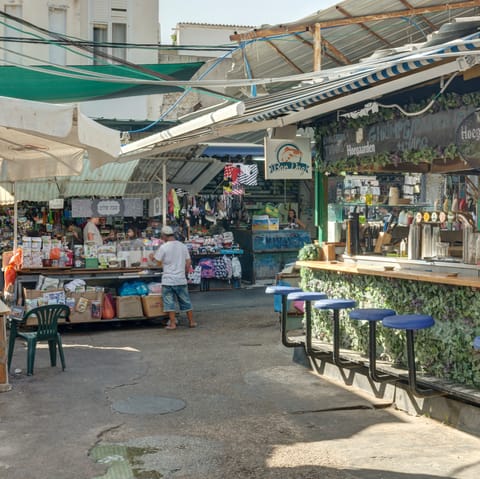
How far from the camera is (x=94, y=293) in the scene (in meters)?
12.3

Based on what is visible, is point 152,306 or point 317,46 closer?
point 317,46

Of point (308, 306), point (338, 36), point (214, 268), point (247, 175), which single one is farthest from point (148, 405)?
point (247, 175)

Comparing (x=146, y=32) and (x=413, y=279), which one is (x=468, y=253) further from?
(x=146, y=32)

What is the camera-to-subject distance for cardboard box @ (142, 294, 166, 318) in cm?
1258

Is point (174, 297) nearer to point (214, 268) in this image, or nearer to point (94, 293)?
point (94, 293)

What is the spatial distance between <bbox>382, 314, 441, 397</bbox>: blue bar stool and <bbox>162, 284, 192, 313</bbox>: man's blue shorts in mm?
6235

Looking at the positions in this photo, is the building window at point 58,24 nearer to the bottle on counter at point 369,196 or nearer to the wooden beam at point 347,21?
the wooden beam at point 347,21

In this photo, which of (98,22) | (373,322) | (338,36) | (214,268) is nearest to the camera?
(373,322)

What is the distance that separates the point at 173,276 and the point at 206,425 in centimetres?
580

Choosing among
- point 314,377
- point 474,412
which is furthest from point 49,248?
point 474,412

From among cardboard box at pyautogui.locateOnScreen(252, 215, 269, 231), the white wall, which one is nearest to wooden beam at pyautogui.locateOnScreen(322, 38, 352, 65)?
cardboard box at pyautogui.locateOnScreen(252, 215, 269, 231)

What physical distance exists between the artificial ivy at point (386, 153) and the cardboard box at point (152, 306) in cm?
447

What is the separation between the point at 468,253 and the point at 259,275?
35.5ft

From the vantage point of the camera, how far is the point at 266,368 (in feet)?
30.1
